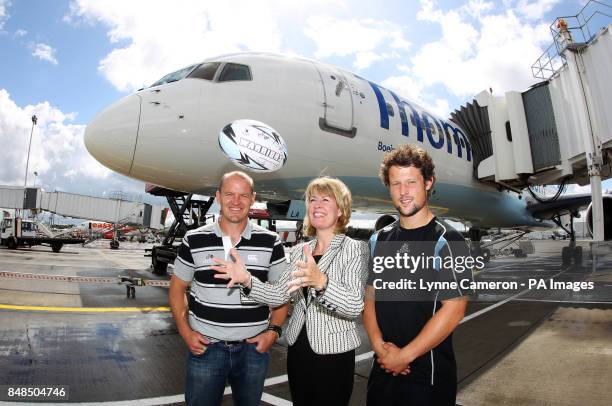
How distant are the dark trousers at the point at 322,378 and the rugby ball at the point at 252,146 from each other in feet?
8.21

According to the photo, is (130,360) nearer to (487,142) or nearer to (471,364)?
(471,364)

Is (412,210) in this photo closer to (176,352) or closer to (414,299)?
(414,299)

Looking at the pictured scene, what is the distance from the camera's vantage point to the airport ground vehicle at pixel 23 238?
2272cm

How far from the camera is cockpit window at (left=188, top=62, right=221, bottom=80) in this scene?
6027mm

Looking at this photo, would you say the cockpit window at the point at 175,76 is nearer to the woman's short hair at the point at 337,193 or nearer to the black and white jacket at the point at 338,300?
the woman's short hair at the point at 337,193

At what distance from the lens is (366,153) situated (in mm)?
7191

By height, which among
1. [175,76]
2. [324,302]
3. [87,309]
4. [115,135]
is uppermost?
[175,76]

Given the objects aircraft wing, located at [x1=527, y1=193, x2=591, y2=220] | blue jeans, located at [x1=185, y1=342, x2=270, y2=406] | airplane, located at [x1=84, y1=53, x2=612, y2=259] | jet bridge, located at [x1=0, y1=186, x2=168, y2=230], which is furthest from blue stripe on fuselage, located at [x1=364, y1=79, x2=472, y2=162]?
jet bridge, located at [x1=0, y1=186, x2=168, y2=230]

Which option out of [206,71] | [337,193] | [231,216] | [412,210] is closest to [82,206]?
[206,71]

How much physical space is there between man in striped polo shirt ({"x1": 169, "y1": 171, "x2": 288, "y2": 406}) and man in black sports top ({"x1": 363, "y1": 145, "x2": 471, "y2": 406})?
2.13 ft

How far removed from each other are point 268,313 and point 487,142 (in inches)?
434

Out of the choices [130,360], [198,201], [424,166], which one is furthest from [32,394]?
[198,201]

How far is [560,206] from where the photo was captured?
15.4m

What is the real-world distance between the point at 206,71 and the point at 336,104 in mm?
2260
